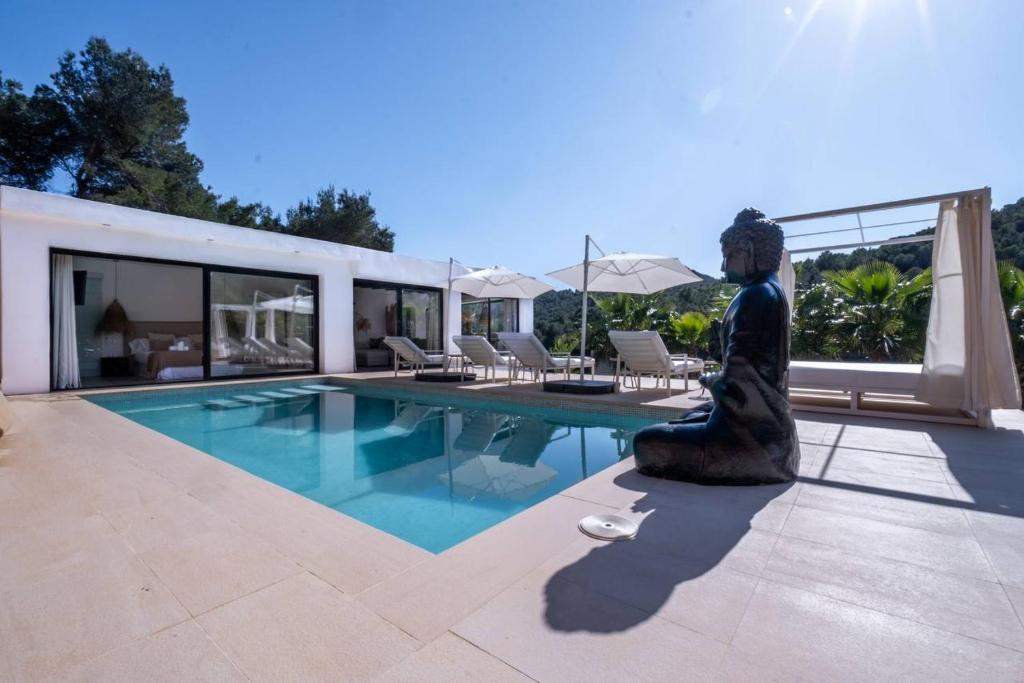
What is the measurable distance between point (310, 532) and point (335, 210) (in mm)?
25767

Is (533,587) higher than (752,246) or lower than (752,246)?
lower

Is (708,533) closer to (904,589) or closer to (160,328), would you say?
(904,589)

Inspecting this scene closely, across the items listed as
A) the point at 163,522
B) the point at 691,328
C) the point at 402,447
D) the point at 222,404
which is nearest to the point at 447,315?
the point at 222,404

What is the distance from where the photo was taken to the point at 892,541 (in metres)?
2.34

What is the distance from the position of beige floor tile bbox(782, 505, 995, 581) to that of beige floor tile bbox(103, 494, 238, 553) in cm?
293

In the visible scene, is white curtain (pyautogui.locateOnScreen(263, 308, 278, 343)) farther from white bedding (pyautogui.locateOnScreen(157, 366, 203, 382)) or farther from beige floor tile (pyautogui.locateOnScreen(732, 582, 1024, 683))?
beige floor tile (pyautogui.locateOnScreen(732, 582, 1024, 683))

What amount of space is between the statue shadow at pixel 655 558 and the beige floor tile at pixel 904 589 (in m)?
0.18

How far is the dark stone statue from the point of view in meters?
3.13

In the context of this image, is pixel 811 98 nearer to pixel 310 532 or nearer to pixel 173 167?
pixel 310 532

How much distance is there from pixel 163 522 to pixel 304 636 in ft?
4.91

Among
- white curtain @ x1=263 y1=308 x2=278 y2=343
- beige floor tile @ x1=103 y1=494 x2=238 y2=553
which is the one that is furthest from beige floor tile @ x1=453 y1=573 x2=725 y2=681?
white curtain @ x1=263 y1=308 x2=278 y2=343

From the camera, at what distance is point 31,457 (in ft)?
12.9

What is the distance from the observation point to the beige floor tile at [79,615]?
4.99ft

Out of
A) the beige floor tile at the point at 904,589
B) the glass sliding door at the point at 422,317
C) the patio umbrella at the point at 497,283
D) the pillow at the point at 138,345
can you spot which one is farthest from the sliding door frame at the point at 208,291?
the beige floor tile at the point at 904,589
